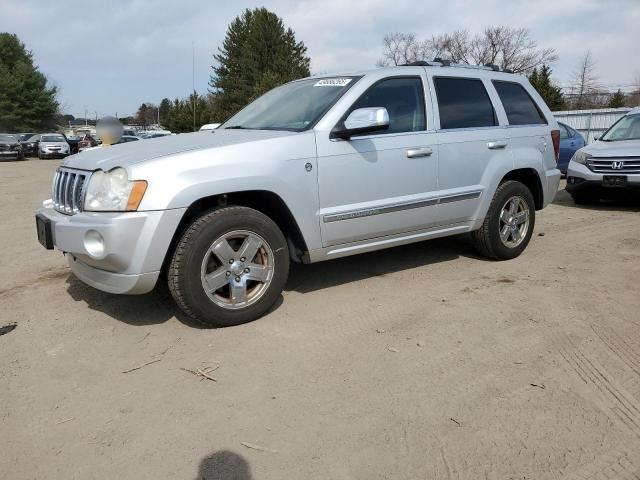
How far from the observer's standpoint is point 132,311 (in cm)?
400

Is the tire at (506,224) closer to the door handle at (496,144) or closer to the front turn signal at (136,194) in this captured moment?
the door handle at (496,144)

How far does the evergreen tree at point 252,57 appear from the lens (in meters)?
53.6

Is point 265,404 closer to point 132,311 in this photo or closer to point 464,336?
point 464,336

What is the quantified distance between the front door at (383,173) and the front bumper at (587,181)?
5.16 m

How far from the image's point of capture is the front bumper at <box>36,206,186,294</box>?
3230 mm

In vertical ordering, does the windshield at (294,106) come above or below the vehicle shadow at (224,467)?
above

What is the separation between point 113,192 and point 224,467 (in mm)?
1862

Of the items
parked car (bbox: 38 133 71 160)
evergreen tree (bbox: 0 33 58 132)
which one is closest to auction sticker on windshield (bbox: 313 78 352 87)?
parked car (bbox: 38 133 71 160)

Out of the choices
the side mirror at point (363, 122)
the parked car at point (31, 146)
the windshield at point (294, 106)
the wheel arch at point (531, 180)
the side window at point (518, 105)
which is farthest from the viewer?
the parked car at point (31, 146)

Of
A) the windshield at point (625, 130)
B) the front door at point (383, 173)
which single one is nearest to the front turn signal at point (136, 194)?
the front door at point (383, 173)

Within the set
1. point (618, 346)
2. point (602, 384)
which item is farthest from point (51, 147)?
point (602, 384)

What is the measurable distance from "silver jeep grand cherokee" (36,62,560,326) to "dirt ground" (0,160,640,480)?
417 mm

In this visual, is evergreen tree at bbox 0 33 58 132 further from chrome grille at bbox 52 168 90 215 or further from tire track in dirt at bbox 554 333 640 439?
tire track in dirt at bbox 554 333 640 439

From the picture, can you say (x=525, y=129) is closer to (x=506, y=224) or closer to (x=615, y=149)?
(x=506, y=224)
